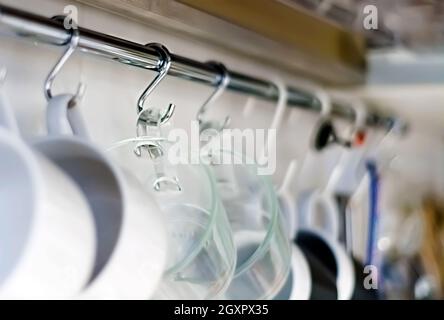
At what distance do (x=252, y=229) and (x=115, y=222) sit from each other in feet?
0.71

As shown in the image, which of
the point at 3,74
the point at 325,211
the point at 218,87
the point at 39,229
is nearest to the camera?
the point at 39,229

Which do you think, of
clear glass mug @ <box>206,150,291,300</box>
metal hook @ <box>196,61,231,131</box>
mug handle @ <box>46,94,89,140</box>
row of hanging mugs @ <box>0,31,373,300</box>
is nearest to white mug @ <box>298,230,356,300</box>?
row of hanging mugs @ <box>0,31,373,300</box>

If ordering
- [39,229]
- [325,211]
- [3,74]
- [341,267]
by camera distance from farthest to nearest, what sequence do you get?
[325,211]
[341,267]
[3,74]
[39,229]

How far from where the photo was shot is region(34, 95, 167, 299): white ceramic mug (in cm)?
42

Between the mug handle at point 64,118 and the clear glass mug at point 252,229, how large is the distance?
0.49 ft

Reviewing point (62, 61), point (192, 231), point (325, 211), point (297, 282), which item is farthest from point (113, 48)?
point (325, 211)

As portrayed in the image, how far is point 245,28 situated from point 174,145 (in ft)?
0.60

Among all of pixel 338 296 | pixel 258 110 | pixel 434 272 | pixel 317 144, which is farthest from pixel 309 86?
pixel 434 272

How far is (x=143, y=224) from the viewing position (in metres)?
0.43

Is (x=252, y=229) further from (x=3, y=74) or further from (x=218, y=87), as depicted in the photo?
(x=3, y=74)

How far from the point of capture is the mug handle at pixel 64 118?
467mm

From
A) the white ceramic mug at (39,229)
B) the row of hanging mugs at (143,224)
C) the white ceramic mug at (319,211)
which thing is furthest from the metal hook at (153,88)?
the white ceramic mug at (319,211)

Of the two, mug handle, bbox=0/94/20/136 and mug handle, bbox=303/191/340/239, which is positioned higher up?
mug handle, bbox=303/191/340/239

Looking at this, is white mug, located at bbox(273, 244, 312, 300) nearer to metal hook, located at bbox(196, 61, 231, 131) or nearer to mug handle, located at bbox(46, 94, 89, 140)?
metal hook, located at bbox(196, 61, 231, 131)
